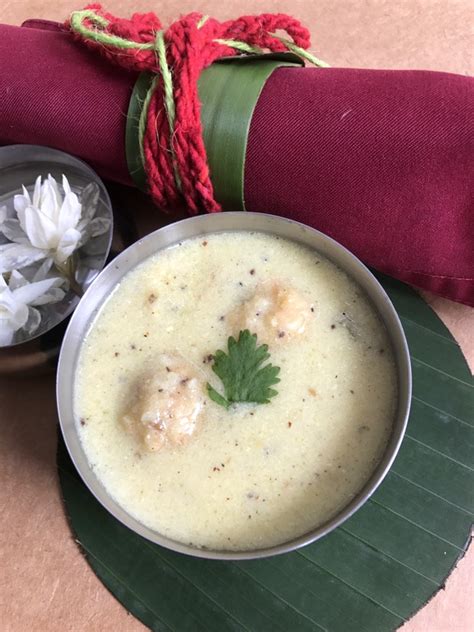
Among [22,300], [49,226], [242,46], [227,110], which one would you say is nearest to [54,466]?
[22,300]

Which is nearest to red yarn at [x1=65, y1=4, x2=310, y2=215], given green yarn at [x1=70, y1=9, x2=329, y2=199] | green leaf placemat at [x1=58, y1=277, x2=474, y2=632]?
green yarn at [x1=70, y1=9, x2=329, y2=199]

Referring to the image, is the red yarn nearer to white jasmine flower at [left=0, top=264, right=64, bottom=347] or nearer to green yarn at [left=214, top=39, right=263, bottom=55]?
green yarn at [left=214, top=39, right=263, bottom=55]

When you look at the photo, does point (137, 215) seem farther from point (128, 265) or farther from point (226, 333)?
point (226, 333)

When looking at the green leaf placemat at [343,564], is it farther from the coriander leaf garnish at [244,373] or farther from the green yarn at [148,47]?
the green yarn at [148,47]

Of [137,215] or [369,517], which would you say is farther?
[137,215]

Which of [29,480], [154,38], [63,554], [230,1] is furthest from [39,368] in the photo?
[230,1]

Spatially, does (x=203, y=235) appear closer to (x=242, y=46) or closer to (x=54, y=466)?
(x=242, y=46)

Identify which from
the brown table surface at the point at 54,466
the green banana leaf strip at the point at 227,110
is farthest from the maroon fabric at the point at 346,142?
the brown table surface at the point at 54,466
